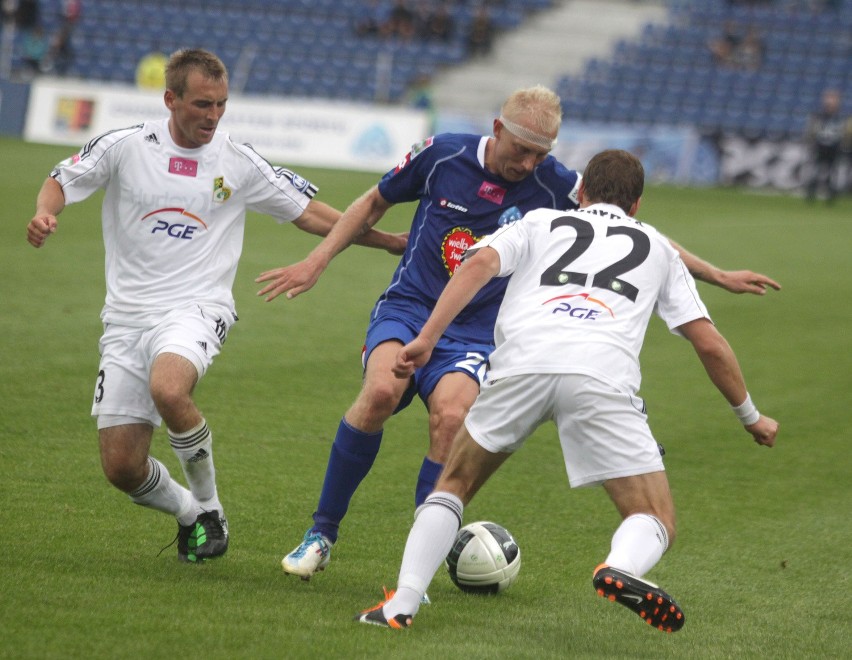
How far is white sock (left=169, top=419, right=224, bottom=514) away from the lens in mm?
5043

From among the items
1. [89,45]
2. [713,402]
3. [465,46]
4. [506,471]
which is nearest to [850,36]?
[465,46]

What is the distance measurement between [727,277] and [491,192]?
1155 millimetres

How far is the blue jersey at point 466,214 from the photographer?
565 cm

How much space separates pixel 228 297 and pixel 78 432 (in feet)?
7.20

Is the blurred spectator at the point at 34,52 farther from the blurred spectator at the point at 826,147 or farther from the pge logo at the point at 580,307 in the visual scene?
the pge logo at the point at 580,307

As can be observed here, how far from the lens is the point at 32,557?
4.96m

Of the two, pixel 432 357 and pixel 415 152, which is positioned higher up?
pixel 415 152

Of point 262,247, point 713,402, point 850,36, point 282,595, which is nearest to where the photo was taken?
point 282,595

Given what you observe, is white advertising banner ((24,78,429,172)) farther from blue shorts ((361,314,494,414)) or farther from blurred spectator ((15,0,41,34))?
blue shorts ((361,314,494,414))

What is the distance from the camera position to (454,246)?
18.6 feet

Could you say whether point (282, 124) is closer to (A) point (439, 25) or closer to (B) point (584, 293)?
(A) point (439, 25)

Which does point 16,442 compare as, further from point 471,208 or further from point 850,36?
point 850,36

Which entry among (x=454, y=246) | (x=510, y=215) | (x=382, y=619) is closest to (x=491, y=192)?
(x=510, y=215)

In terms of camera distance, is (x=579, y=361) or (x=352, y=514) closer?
(x=579, y=361)
